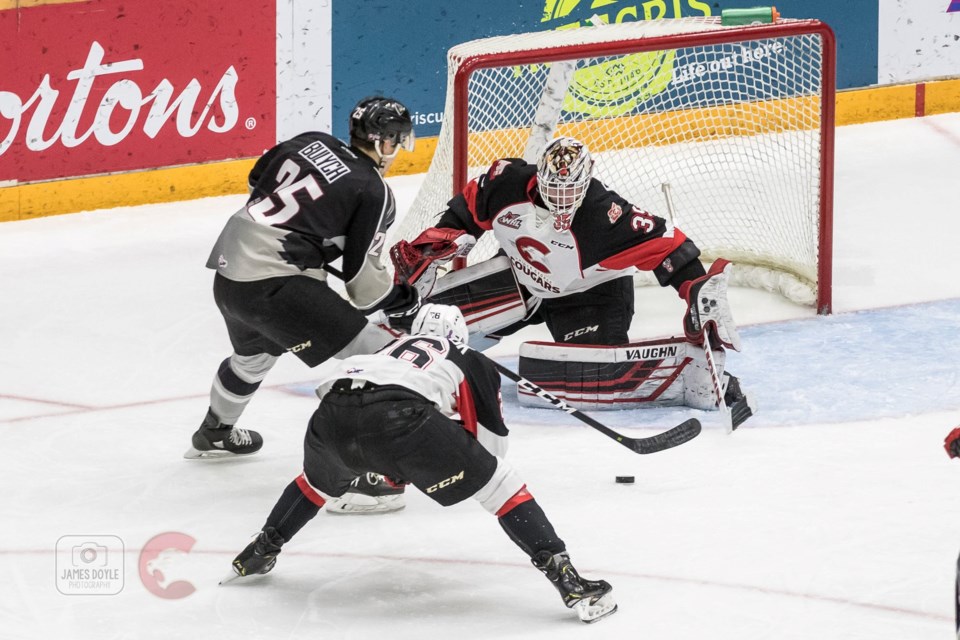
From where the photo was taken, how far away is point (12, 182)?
21.7 feet

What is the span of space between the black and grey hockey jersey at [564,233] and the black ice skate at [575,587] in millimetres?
1522

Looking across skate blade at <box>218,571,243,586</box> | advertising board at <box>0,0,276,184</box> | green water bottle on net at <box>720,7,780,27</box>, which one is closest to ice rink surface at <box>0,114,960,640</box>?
skate blade at <box>218,571,243,586</box>

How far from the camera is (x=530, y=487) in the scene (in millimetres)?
4336

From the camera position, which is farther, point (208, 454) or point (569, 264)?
point (569, 264)

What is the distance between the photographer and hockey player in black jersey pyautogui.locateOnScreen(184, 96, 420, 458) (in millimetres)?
4051

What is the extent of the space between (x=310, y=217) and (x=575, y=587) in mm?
1112

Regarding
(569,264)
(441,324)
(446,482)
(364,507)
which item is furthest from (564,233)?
(446,482)

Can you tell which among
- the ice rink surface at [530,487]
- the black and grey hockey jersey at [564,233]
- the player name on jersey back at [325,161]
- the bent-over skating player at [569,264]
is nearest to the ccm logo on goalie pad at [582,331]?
the bent-over skating player at [569,264]

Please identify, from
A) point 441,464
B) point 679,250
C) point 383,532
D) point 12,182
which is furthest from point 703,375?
point 12,182

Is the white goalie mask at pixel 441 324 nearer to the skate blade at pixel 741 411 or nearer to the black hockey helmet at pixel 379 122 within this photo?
the black hockey helmet at pixel 379 122

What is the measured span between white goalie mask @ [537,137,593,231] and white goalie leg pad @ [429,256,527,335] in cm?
39

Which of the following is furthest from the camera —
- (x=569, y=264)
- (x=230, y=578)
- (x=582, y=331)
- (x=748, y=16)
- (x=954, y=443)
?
(x=748, y=16)

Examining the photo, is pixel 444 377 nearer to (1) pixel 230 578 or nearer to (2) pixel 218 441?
(1) pixel 230 578

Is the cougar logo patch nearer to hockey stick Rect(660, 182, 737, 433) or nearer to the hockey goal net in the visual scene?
hockey stick Rect(660, 182, 737, 433)
